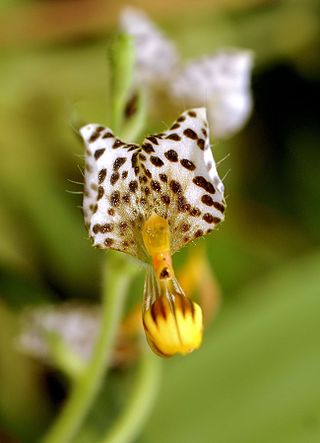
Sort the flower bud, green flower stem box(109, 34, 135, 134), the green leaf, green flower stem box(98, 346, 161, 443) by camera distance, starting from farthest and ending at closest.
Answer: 1. the green leaf
2. green flower stem box(98, 346, 161, 443)
3. green flower stem box(109, 34, 135, 134)
4. the flower bud

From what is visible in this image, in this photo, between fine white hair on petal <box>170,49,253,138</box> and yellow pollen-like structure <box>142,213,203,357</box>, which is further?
fine white hair on petal <box>170,49,253,138</box>

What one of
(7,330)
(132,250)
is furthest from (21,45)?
(132,250)

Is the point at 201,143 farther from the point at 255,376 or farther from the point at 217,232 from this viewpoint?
the point at 217,232

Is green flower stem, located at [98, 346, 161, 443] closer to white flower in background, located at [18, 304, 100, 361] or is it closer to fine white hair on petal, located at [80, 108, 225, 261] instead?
white flower in background, located at [18, 304, 100, 361]

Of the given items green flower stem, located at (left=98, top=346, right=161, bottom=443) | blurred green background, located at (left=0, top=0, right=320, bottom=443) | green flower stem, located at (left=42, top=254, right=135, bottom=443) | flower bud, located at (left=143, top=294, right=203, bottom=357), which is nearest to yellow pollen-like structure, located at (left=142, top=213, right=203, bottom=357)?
flower bud, located at (left=143, top=294, right=203, bottom=357)

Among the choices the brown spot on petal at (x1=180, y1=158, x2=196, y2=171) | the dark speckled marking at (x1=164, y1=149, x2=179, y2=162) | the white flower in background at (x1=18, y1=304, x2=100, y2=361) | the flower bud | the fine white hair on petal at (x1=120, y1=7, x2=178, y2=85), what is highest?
the fine white hair on petal at (x1=120, y1=7, x2=178, y2=85)

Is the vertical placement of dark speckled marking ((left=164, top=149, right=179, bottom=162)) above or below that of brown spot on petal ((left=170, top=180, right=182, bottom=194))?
above
